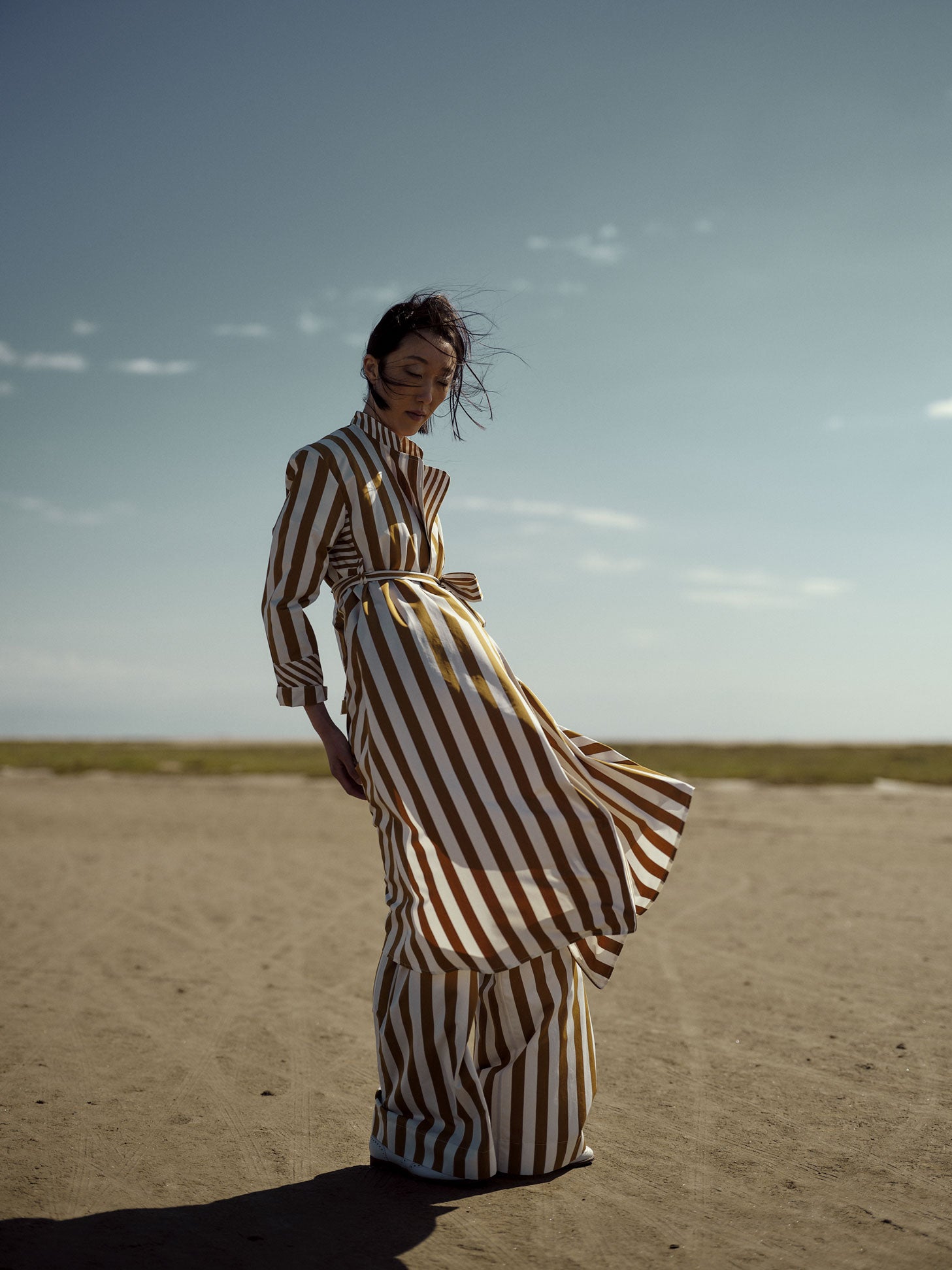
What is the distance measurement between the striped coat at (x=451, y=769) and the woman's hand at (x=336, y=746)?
0.10 ft

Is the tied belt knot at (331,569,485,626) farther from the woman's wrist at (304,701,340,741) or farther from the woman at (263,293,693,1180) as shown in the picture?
the woman's wrist at (304,701,340,741)

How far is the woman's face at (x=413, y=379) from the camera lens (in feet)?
8.73

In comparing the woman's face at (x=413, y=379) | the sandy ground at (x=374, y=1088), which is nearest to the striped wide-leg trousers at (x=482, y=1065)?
the sandy ground at (x=374, y=1088)

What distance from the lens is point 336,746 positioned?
8.17 feet

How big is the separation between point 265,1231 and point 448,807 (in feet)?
3.54

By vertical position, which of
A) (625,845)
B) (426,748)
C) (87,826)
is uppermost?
(426,748)

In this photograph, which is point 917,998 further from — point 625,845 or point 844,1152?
point 625,845

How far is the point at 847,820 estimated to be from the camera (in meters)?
14.3

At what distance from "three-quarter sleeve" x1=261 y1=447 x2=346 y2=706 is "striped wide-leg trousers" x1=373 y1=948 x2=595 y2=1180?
0.76 metres

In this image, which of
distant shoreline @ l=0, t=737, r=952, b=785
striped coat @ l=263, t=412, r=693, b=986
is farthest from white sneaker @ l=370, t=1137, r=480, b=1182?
distant shoreline @ l=0, t=737, r=952, b=785

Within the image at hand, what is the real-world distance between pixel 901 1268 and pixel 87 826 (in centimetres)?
1291

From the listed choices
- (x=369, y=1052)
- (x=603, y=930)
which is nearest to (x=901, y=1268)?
(x=603, y=930)

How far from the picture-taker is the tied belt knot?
247 cm

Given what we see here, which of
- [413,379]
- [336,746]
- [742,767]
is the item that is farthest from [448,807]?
[742,767]
